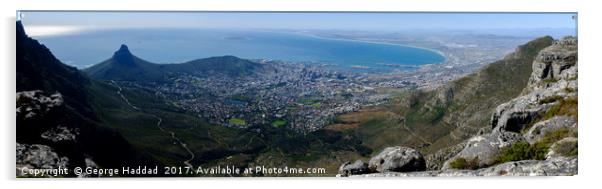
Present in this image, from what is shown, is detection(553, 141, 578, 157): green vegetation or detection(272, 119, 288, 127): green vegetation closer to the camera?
detection(553, 141, 578, 157): green vegetation

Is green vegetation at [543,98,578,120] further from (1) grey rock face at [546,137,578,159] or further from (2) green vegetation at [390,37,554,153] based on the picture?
(2) green vegetation at [390,37,554,153]

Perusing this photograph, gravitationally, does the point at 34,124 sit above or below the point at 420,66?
below

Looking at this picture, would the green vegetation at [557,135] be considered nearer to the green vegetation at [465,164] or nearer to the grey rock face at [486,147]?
the grey rock face at [486,147]

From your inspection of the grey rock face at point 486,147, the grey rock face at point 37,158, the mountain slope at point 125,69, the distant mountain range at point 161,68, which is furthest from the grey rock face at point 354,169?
the grey rock face at point 37,158

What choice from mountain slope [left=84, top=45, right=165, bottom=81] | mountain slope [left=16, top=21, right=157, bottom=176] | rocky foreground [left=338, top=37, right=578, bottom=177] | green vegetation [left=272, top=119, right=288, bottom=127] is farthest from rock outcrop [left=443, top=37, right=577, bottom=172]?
mountain slope [left=16, top=21, right=157, bottom=176]

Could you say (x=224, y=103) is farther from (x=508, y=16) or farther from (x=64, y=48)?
(x=508, y=16)

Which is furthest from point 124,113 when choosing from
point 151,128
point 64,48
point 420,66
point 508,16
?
point 508,16
